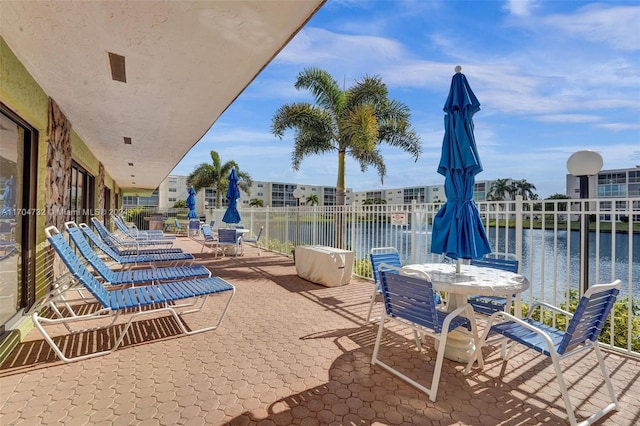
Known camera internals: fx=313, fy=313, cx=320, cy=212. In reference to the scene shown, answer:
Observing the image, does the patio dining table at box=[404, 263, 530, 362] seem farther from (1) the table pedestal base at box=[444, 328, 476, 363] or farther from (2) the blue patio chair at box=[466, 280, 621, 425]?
(2) the blue patio chair at box=[466, 280, 621, 425]

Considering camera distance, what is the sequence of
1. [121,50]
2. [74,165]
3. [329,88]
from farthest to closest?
[329,88] < [74,165] < [121,50]

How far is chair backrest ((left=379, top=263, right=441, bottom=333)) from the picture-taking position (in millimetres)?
2457

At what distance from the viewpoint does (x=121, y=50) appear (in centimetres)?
310

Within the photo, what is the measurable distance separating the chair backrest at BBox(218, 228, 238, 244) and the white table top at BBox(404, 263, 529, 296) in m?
6.63

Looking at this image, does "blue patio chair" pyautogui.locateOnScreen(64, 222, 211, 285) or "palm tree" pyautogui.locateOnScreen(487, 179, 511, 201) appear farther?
"palm tree" pyautogui.locateOnScreen(487, 179, 511, 201)

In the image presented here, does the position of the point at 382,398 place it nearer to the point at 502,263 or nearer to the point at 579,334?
the point at 579,334

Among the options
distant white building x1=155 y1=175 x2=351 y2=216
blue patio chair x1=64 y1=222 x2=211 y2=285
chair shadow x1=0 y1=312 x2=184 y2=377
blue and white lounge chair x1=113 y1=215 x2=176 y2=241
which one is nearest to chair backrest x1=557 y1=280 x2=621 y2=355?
chair shadow x1=0 y1=312 x2=184 y2=377

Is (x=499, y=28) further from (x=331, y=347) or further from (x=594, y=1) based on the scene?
(x=331, y=347)

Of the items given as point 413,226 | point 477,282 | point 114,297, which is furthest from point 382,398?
point 413,226

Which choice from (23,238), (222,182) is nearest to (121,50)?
(23,238)

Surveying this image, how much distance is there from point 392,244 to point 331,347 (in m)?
3.47

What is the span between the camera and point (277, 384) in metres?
2.56

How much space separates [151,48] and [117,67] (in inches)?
29.4

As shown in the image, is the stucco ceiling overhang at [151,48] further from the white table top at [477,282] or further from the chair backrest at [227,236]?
the chair backrest at [227,236]
